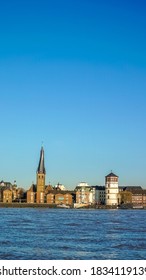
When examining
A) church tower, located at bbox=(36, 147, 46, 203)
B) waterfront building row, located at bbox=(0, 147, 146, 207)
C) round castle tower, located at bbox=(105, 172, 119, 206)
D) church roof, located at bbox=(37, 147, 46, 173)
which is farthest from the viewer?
round castle tower, located at bbox=(105, 172, 119, 206)

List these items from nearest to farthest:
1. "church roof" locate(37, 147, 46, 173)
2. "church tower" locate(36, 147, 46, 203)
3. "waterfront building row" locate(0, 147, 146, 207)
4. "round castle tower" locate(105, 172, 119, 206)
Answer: "church tower" locate(36, 147, 46, 203), "church roof" locate(37, 147, 46, 173), "waterfront building row" locate(0, 147, 146, 207), "round castle tower" locate(105, 172, 119, 206)

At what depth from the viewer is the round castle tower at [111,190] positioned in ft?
481

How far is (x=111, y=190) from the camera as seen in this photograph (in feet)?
481

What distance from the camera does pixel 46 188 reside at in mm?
149000

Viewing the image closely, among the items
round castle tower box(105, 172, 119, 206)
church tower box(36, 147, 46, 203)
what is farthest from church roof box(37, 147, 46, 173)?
round castle tower box(105, 172, 119, 206)

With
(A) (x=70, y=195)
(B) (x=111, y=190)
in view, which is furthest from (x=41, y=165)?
(B) (x=111, y=190)

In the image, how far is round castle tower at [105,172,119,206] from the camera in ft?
481

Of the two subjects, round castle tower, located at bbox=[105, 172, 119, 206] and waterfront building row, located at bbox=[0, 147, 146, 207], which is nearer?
waterfront building row, located at bbox=[0, 147, 146, 207]

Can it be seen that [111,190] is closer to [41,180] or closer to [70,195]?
[70,195]

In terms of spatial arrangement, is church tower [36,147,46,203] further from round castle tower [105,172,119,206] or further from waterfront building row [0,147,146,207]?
round castle tower [105,172,119,206]

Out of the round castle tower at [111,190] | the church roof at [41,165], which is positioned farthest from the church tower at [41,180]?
the round castle tower at [111,190]
